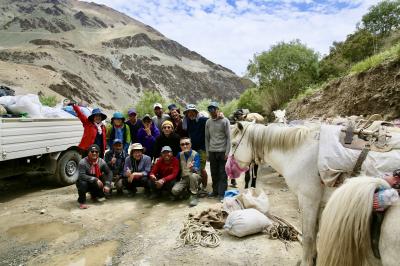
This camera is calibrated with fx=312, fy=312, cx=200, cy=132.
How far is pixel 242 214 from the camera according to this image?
13.8 ft

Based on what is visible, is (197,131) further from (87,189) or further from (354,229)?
(354,229)

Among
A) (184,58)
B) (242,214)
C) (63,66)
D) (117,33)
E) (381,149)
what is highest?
(117,33)

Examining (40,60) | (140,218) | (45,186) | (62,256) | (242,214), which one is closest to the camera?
(62,256)

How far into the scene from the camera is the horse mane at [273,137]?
343cm

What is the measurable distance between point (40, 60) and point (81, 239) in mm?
67215

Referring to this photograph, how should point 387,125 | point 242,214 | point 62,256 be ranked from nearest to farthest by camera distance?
point 387,125, point 62,256, point 242,214

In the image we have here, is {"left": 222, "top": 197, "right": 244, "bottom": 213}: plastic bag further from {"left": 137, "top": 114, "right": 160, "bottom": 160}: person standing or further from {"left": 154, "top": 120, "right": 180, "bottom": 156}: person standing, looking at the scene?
{"left": 137, "top": 114, "right": 160, "bottom": 160}: person standing

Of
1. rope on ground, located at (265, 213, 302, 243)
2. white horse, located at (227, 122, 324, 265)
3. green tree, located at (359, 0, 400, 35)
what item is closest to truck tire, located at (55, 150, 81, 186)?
white horse, located at (227, 122, 324, 265)

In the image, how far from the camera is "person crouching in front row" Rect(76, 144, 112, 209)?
229 inches

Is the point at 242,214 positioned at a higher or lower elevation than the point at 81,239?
higher

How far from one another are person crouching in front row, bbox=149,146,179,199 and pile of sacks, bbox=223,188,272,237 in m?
1.56

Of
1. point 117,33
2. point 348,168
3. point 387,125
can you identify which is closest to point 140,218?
point 348,168

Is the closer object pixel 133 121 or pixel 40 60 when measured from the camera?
pixel 133 121

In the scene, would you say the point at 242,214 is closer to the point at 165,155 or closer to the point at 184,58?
the point at 165,155
